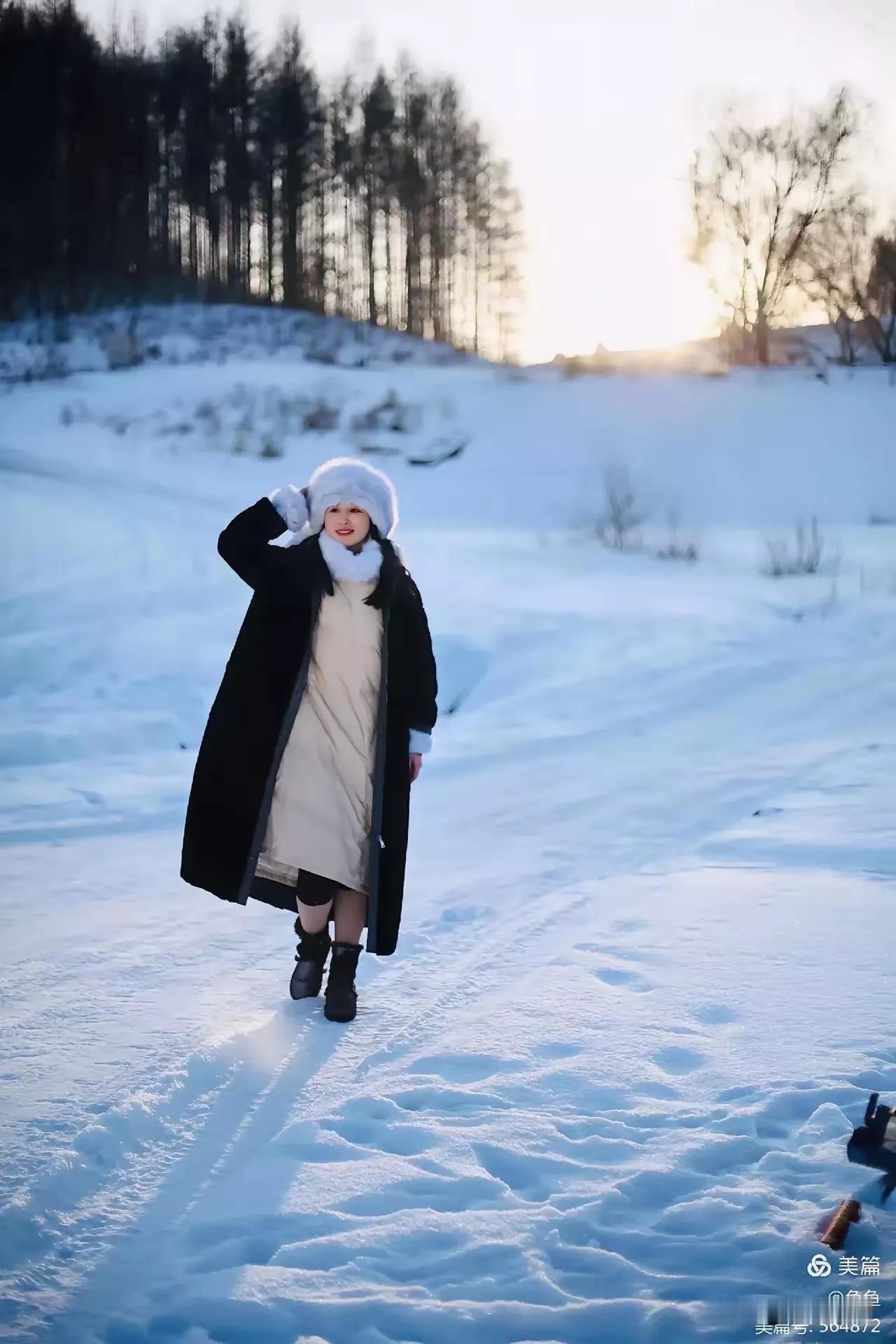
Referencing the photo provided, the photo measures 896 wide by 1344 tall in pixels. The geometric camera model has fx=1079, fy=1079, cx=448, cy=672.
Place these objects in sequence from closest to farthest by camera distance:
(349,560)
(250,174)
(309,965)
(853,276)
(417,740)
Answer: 1. (349,560)
2. (417,740)
3. (309,965)
4. (853,276)
5. (250,174)

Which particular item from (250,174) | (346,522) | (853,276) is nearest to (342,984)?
(346,522)

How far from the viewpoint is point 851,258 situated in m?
23.2

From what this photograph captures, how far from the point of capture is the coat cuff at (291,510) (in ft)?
10.4

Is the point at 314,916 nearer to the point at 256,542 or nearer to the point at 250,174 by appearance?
the point at 256,542

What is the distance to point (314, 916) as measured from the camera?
3.27 meters

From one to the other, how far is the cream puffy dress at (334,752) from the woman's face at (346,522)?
0.44ft

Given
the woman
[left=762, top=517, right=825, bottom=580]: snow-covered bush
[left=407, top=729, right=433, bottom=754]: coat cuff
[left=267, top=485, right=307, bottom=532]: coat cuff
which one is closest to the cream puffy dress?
the woman

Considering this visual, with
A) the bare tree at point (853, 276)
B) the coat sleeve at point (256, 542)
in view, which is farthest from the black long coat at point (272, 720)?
the bare tree at point (853, 276)

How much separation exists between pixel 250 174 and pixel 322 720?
33.6m

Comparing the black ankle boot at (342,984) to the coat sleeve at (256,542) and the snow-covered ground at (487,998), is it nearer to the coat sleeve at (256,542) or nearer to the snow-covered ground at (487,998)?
the snow-covered ground at (487,998)

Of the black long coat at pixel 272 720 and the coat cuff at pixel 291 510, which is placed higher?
the coat cuff at pixel 291 510

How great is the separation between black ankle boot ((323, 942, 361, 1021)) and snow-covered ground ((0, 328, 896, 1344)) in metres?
0.05

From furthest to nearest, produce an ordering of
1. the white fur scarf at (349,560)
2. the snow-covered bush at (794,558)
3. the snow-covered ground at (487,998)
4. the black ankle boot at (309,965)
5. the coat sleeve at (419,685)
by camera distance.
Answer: the snow-covered bush at (794,558), the black ankle boot at (309,965), the coat sleeve at (419,685), the white fur scarf at (349,560), the snow-covered ground at (487,998)

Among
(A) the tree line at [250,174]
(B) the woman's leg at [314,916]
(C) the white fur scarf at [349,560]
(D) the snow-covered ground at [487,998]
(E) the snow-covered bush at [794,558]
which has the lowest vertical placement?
(D) the snow-covered ground at [487,998]
